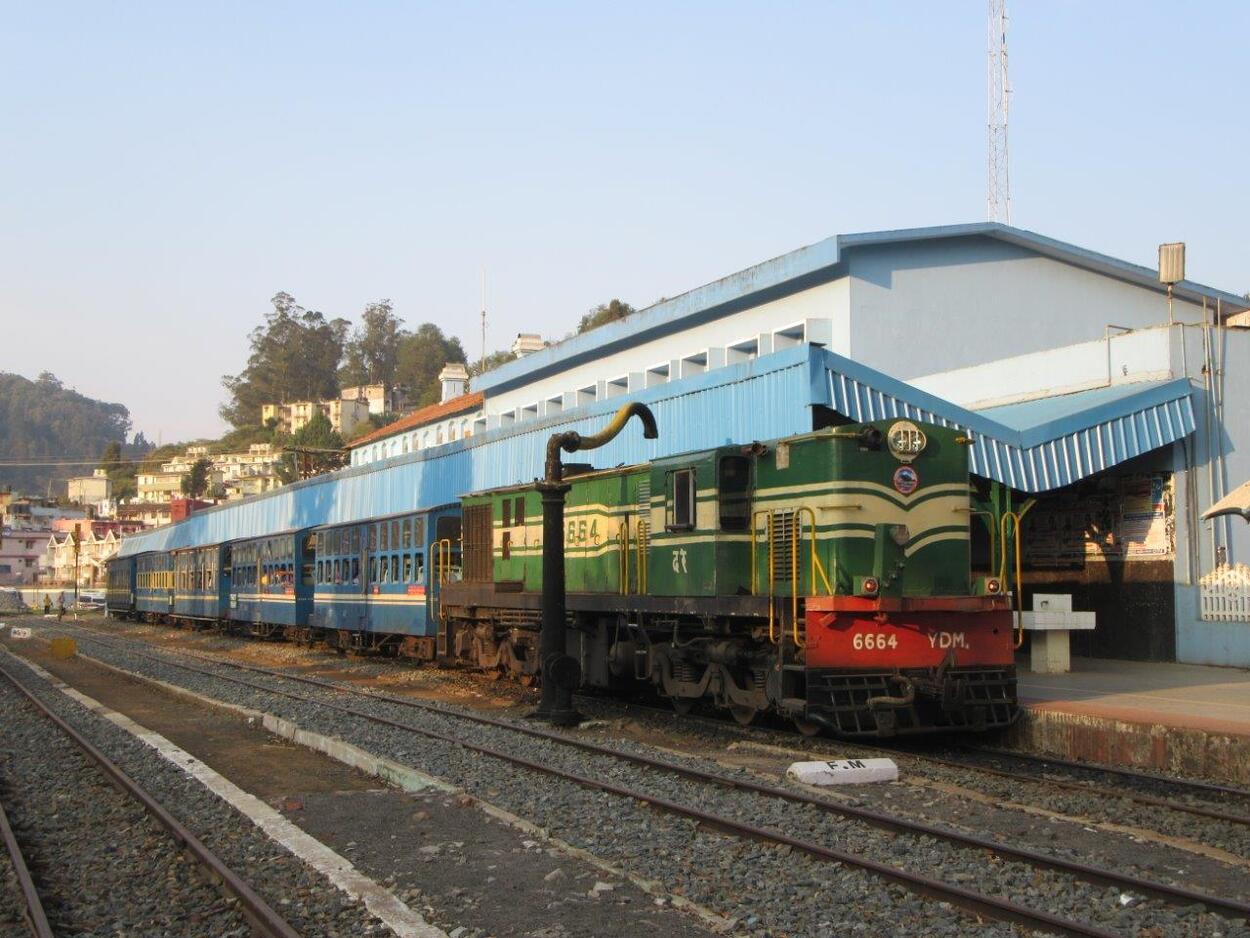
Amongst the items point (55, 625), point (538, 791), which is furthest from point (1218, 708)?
point (55, 625)

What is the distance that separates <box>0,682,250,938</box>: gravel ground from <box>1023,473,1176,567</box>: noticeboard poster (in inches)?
641

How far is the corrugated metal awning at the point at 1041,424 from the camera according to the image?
18.7m

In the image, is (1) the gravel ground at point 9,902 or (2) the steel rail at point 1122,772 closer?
(1) the gravel ground at point 9,902

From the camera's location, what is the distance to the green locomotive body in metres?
12.2

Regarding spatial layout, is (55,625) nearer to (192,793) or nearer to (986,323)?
(986,323)

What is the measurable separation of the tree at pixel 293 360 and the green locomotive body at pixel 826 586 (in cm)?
13317

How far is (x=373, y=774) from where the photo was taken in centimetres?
1134

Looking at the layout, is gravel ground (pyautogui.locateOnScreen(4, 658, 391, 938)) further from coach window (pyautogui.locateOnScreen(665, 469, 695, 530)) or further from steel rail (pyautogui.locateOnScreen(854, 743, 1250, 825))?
steel rail (pyautogui.locateOnScreen(854, 743, 1250, 825))

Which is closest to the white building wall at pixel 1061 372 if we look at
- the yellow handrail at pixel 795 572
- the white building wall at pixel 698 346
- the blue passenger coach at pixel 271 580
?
the white building wall at pixel 698 346

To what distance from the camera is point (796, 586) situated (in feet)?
41.2

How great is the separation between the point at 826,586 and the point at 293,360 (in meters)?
138

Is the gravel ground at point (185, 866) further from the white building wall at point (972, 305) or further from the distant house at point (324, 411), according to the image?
the distant house at point (324, 411)

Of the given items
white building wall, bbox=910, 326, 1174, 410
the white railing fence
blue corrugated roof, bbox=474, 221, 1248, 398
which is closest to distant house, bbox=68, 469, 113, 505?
blue corrugated roof, bbox=474, 221, 1248, 398

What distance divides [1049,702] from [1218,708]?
1758 mm
